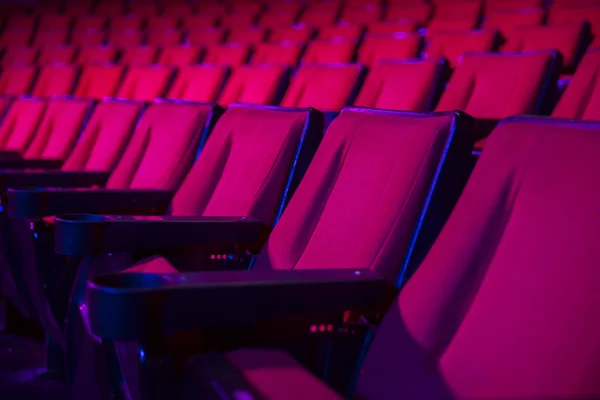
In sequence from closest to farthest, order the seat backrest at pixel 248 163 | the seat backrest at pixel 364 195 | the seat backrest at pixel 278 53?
the seat backrest at pixel 364 195, the seat backrest at pixel 248 163, the seat backrest at pixel 278 53

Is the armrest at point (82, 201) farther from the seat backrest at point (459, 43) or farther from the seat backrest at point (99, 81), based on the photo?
the seat backrest at point (99, 81)

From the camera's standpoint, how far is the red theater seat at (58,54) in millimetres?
1665

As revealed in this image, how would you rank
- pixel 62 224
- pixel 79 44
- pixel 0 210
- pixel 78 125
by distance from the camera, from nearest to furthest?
pixel 62 224 < pixel 0 210 < pixel 78 125 < pixel 79 44

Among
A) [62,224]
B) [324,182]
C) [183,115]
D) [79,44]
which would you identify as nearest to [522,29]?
[183,115]

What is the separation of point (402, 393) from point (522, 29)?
93cm

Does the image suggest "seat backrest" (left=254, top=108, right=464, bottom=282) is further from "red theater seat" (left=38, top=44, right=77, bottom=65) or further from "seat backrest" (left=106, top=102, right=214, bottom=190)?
"red theater seat" (left=38, top=44, right=77, bottom=65)

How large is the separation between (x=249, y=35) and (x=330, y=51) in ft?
1.29

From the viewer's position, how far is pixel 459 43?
3.43 feet

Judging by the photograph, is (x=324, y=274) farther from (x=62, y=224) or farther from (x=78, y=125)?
(x=78, y=125)

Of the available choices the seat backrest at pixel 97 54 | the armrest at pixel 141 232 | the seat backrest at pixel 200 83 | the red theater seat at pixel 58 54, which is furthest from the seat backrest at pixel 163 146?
the red theater seat at pixel 58 54

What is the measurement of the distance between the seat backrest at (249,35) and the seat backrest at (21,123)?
2.17 feet

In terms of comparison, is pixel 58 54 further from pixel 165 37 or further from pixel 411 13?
pixel 411 13

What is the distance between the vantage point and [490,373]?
199 millimetres

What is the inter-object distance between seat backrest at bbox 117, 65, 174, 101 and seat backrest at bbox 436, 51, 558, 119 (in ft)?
2.03
